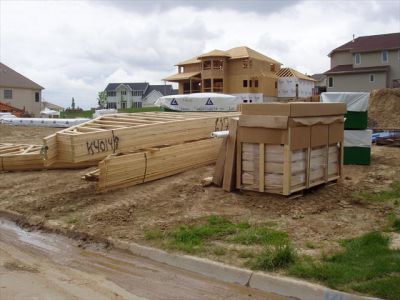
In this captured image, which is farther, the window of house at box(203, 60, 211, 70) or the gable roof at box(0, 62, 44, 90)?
the gable roof at box(0, 62, 44, 90)

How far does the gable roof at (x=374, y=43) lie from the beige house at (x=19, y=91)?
41.7 meters

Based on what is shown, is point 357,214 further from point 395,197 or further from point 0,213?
point 0,213

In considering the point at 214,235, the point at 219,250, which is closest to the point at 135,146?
the point at 214,235

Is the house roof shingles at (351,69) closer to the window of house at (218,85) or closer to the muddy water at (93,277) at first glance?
the window of house at (218,85)

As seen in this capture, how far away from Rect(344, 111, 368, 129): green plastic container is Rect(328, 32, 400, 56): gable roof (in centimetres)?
4484

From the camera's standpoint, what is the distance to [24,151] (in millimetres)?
13625

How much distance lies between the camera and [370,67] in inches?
2135

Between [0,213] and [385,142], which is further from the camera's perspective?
[385,142]

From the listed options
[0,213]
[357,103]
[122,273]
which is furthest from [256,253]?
[357,103]

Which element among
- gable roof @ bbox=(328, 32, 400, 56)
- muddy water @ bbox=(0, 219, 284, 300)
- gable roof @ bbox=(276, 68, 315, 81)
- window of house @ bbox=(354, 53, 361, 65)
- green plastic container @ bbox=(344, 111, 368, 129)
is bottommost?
muddy water @ bbox=(0, 219, 284, 300)

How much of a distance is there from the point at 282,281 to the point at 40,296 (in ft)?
8.70

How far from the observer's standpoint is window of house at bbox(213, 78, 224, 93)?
5528 centimetres

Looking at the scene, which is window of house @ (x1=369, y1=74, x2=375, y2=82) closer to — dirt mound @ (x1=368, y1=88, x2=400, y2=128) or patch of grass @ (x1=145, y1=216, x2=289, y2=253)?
dirt mound @ (x1=368, y1=88, x2=400, y2=128)

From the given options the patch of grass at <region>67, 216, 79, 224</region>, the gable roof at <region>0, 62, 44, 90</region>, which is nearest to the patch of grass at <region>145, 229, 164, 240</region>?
the patch of grass at <region>67, 216, 79, 224</region>
